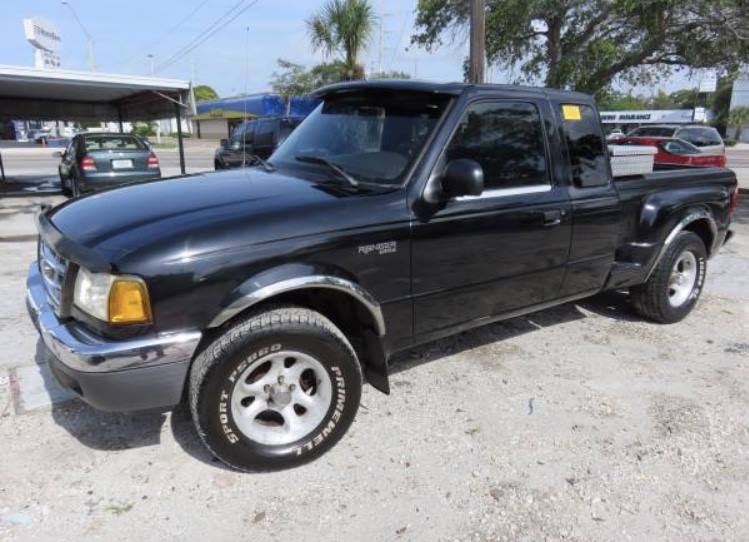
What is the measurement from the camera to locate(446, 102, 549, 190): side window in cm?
332

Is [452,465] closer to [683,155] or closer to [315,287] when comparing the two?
[315,287]

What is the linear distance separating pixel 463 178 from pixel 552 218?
1.06m

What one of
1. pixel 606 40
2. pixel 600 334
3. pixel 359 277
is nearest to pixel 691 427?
pixel 600 334

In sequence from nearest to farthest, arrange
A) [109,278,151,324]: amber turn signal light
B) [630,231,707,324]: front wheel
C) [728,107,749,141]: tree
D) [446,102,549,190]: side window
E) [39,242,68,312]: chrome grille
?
[109,278,151,324]: amber turn signal light < [39,242,68,312]: chrome grille < [446,102,549,190]: side window < [630,231,707,324]: front wheel < [728,107,749,141]: tree

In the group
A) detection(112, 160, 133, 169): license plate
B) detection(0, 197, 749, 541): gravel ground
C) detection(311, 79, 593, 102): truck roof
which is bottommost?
detection(0, 197, 749, 541): gravel ground

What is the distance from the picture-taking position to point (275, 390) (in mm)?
2809

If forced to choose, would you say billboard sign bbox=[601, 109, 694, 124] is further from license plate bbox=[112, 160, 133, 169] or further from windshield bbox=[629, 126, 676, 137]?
license plate bbox=[112, 160, 133, 169]

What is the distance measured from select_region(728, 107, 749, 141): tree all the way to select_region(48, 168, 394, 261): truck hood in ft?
203

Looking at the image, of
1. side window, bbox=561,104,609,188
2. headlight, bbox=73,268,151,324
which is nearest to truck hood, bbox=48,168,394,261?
headlight, bbox=73,268,151,324

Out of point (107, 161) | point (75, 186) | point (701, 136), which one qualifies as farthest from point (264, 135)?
point (701, 136)

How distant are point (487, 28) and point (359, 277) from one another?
14810 millimetres

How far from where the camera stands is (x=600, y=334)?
4.68 meters

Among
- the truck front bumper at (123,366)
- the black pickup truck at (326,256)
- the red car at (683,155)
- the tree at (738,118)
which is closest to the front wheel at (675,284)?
the black pickup truck at (326,256)

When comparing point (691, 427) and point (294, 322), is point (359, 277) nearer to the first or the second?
point (294, 322)
